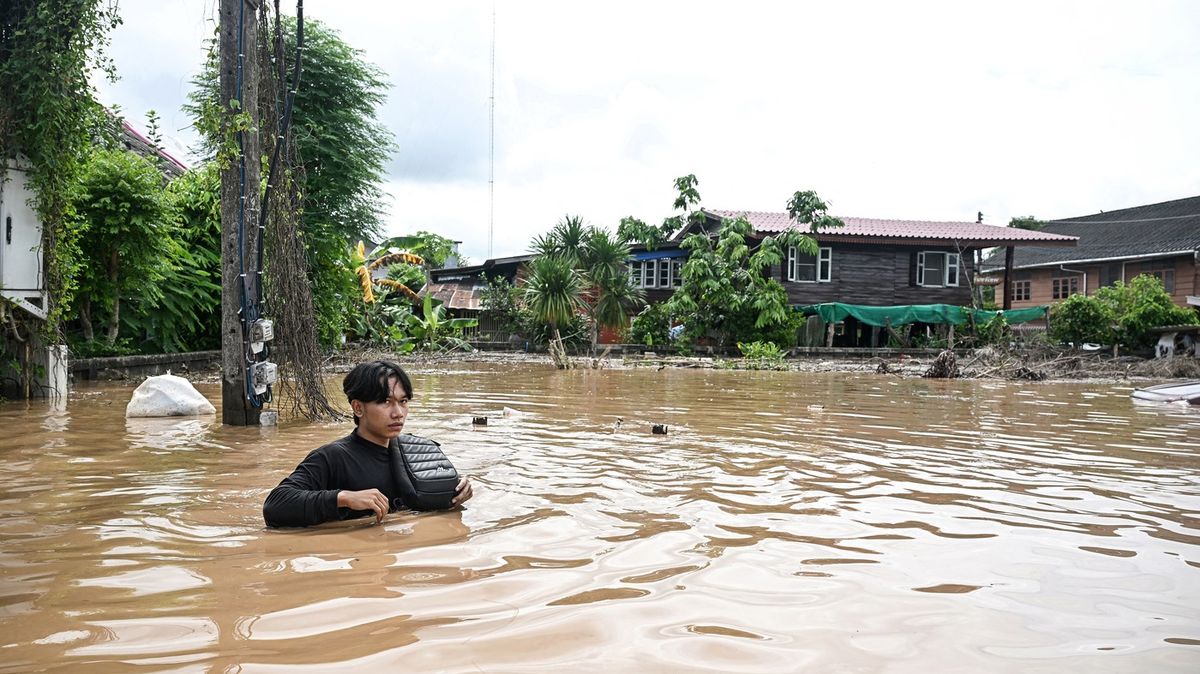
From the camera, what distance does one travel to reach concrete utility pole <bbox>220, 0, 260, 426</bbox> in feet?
29.0

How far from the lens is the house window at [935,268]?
3556cm

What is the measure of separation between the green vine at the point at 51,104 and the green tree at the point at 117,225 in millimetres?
2001

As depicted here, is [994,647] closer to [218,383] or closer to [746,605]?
[746,605]

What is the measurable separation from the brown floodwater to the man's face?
1.60 ft

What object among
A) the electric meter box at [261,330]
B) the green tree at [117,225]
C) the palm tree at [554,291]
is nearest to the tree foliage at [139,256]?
the green tree at [117,225]

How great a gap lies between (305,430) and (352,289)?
1470 centimetres

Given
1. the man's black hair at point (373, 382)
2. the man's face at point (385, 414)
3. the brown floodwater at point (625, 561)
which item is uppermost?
the man's black hair at point (373, 382)

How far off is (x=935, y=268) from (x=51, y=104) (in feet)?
105

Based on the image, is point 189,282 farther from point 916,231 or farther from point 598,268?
point 916,231

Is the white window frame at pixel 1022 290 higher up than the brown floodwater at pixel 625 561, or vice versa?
the white window frame at pixel 1022 290

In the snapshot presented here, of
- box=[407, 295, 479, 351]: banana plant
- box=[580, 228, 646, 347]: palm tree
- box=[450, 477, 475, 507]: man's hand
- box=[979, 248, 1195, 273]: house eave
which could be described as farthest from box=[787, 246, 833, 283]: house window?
box=[450, 477, 475, 507]: man's hand

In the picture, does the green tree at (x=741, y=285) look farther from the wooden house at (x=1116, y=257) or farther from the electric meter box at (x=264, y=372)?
the electric meter box at (x=264, y=372)

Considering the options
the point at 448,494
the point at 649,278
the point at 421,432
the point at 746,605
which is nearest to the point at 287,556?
the point at 448,494

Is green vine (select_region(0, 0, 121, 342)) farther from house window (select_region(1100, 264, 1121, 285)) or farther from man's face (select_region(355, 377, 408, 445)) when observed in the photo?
house window (select_region(1100, 264, 1121, 285))
